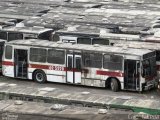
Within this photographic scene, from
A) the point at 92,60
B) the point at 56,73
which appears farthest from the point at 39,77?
the point at 92,60

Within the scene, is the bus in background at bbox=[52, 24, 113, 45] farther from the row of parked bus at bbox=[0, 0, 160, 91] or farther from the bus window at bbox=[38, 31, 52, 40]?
the bus window at bbox=[38, 31, 52, 40]

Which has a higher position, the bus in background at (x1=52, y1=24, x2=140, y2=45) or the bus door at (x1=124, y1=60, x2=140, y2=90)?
the bus in background at (x1=52, y1=24, x2=140, y2=45)

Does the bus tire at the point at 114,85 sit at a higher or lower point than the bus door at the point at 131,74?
lower

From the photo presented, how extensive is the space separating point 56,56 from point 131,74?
4.37 m

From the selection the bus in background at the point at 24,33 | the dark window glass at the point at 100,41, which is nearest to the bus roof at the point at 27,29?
the bus in background at the point at 24,33

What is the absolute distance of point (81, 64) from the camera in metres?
30.9

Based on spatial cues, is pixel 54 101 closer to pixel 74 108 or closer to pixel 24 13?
pixel 74 108

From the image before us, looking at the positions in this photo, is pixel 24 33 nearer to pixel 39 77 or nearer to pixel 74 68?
pixel 39 77

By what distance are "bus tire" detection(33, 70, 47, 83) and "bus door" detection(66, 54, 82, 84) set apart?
1527mm

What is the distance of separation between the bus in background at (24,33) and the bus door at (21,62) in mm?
2545

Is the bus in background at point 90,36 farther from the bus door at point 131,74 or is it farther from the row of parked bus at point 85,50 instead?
the bus door at point 131,74

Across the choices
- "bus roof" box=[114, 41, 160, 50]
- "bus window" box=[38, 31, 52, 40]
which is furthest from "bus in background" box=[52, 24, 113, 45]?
"bus roof" box=[114, 41, 160, 50]

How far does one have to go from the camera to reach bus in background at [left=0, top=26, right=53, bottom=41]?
115ft

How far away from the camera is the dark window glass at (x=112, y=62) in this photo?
29.8 meters
